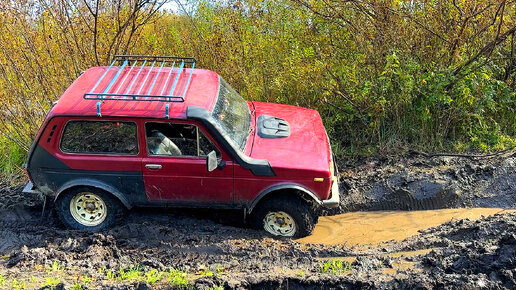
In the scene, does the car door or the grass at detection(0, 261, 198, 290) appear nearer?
the grass at detection(0, 261, 198, 290)

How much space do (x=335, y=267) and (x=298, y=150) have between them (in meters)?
1.40

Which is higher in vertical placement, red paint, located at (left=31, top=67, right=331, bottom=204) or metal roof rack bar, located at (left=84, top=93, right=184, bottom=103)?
metal roof rack bar, located at (left=84, top=93, right=184, bottom=103)

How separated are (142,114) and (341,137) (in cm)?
373

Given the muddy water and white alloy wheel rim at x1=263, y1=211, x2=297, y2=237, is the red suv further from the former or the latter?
the muddy water

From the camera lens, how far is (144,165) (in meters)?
4.88

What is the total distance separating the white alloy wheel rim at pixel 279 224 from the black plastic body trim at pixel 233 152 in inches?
24.3

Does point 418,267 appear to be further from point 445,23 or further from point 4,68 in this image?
point 4,68

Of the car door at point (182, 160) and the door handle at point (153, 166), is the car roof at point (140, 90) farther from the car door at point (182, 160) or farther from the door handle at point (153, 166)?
the door handle at point (153, 166)

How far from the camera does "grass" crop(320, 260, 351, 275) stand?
169 inches

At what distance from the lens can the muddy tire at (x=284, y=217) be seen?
504 centimetres

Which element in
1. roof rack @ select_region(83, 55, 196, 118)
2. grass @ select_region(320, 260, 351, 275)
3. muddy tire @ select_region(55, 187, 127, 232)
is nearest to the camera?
grass @ select_region(320, 260, 351, 275)

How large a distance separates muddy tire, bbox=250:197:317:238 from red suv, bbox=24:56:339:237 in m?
0.01

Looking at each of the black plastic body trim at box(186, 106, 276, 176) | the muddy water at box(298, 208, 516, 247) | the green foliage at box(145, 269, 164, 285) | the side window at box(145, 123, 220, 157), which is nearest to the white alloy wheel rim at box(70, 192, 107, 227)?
the side window at box(145, 123, 220, 157)

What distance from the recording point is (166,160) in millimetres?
4848
